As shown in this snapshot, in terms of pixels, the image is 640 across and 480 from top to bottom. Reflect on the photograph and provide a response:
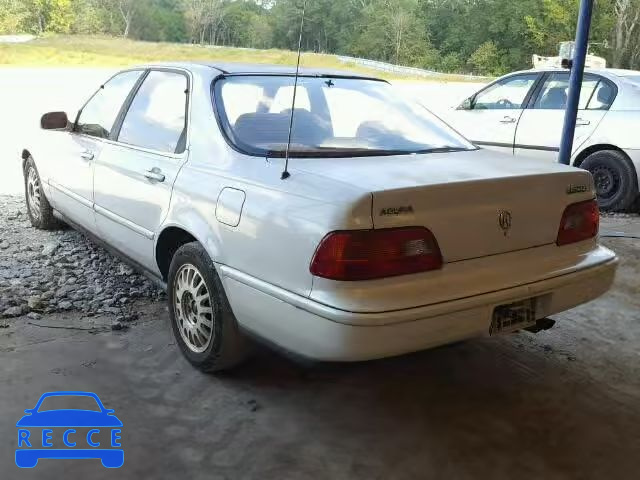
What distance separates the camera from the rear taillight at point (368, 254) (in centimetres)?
225

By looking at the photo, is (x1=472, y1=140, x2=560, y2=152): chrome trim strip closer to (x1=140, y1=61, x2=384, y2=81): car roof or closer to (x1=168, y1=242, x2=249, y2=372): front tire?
(x1=140, y1=61, x2=384, y2=81): car roof

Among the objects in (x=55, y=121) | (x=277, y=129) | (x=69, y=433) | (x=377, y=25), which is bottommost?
(x=69, y=433)

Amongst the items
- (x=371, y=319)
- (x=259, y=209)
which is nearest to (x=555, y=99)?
(x=259, y=209)

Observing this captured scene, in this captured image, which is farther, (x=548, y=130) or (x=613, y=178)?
(x=548, y=130)

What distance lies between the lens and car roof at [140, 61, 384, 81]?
340cm

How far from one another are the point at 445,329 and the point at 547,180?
2.78 feet

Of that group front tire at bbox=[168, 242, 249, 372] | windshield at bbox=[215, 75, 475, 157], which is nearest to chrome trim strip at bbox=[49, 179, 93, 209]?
front tire at bbox=[168, 242, 249, 372]

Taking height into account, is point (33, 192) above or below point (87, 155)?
below

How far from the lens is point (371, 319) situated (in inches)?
87.0

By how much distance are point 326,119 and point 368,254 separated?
1.30 metres

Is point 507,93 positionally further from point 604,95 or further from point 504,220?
point 504,220

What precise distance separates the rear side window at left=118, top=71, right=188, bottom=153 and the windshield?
29 cm

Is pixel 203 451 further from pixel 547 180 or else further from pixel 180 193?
pixel 547 180

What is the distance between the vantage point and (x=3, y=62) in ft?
99.5
